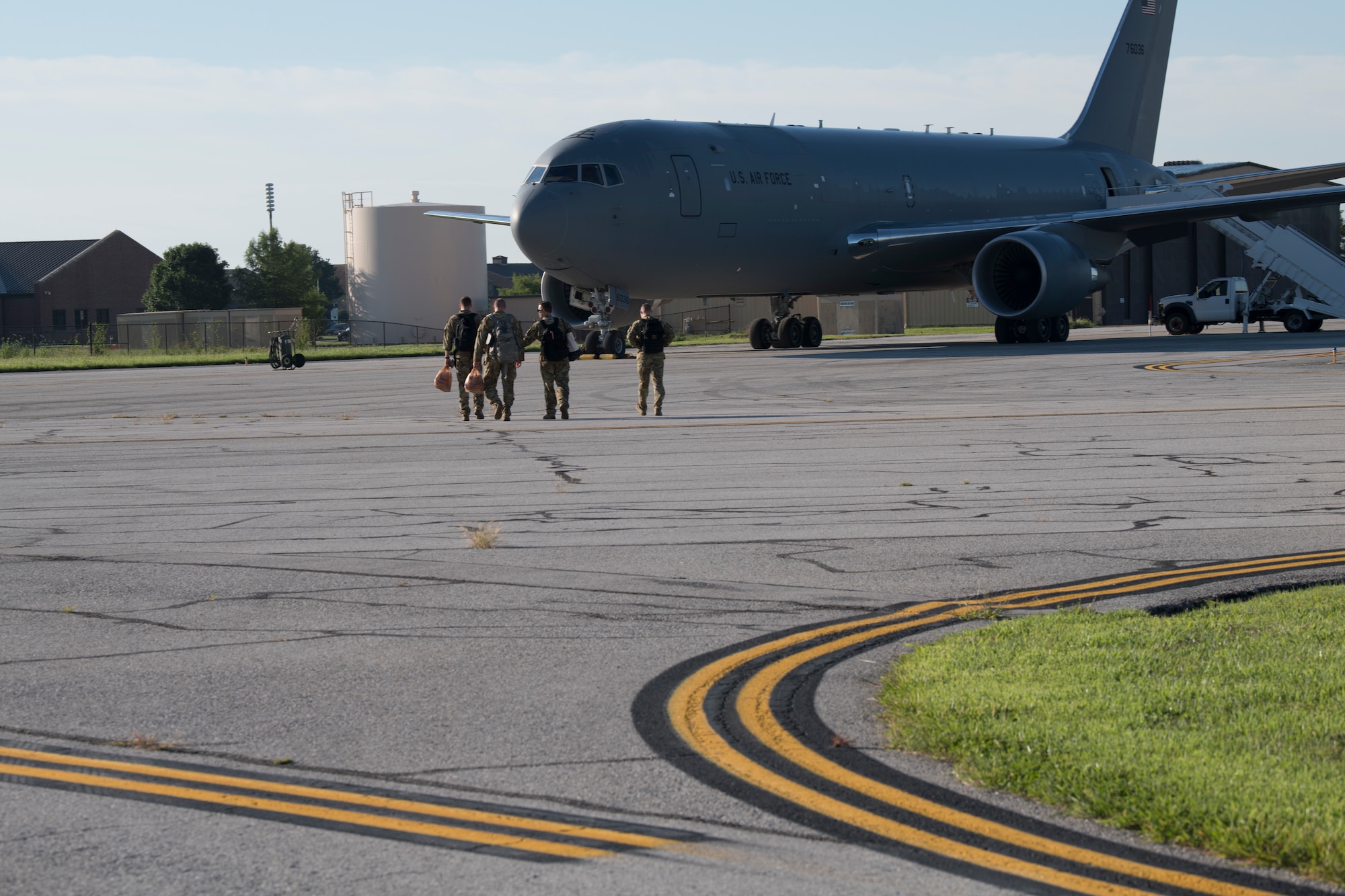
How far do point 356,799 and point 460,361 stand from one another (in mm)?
16836

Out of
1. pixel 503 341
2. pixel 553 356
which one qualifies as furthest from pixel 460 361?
pixel 553 356

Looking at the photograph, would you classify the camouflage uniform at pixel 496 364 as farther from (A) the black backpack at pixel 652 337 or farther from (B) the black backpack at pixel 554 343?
(A) the black backpack at pixel 652 337

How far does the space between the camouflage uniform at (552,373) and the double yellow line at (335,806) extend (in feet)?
47.0

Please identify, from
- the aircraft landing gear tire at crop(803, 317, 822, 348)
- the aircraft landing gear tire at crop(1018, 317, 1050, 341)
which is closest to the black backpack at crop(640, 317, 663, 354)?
the aircraft landing gear tire at crop(1018, 317, 1050, 341)

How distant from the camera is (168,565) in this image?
31.1 feet

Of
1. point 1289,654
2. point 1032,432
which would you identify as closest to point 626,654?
point 1289,654

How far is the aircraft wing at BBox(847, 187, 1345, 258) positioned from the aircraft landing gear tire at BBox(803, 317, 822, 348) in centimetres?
365

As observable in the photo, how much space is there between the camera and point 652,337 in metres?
19.9

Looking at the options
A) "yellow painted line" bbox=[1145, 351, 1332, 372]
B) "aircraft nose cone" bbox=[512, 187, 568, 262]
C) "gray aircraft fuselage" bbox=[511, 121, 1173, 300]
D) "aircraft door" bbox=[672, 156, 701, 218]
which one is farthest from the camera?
"aircraft door" bbox=[672, 156, 701, 218]

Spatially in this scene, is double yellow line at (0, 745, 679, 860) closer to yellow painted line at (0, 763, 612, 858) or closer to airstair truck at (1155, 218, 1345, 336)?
yellow painted line at (0, 763, 612, 858)

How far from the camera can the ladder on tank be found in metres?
42.6

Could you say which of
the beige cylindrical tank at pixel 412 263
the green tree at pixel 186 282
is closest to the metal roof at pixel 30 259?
the green tree at pixel 186 282

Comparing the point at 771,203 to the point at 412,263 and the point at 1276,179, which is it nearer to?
the point at 1276,179

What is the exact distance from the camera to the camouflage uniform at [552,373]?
1961cm
